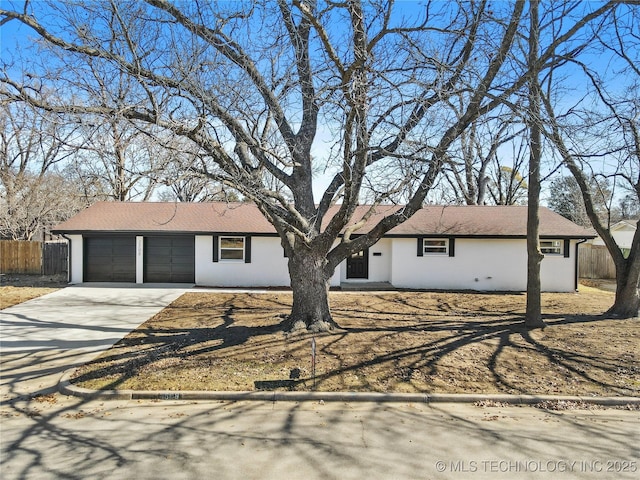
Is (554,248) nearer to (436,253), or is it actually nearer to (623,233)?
(436,253)

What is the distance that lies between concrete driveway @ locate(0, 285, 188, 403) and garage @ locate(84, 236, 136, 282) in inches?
67.6

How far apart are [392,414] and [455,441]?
982 mm

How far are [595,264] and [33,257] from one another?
3011 cm

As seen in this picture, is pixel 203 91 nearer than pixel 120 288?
Yes

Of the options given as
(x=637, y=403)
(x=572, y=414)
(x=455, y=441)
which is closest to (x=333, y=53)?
(x=455, y=441)

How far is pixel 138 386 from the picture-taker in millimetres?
6266

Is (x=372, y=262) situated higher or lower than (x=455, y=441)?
higher

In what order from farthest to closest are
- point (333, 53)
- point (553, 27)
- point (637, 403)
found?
point (553, 27) → point (333, 53) → point (637, 403)

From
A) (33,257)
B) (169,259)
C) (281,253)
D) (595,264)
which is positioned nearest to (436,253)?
(281,253)

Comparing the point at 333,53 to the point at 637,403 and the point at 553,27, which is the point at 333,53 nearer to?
the point at 553,27

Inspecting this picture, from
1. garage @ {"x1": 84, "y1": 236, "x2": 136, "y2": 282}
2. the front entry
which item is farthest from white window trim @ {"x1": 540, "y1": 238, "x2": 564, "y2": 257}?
garage @ {"x1": 84, "y1": 236, "x2": 136, "y2": 282}

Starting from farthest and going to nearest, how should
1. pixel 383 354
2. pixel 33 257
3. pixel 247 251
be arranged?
pixel 33 257, pixel 247 251, pixel 383 354

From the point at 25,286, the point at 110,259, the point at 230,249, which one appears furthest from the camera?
the point at 110,259

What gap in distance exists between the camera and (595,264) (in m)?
22.8
